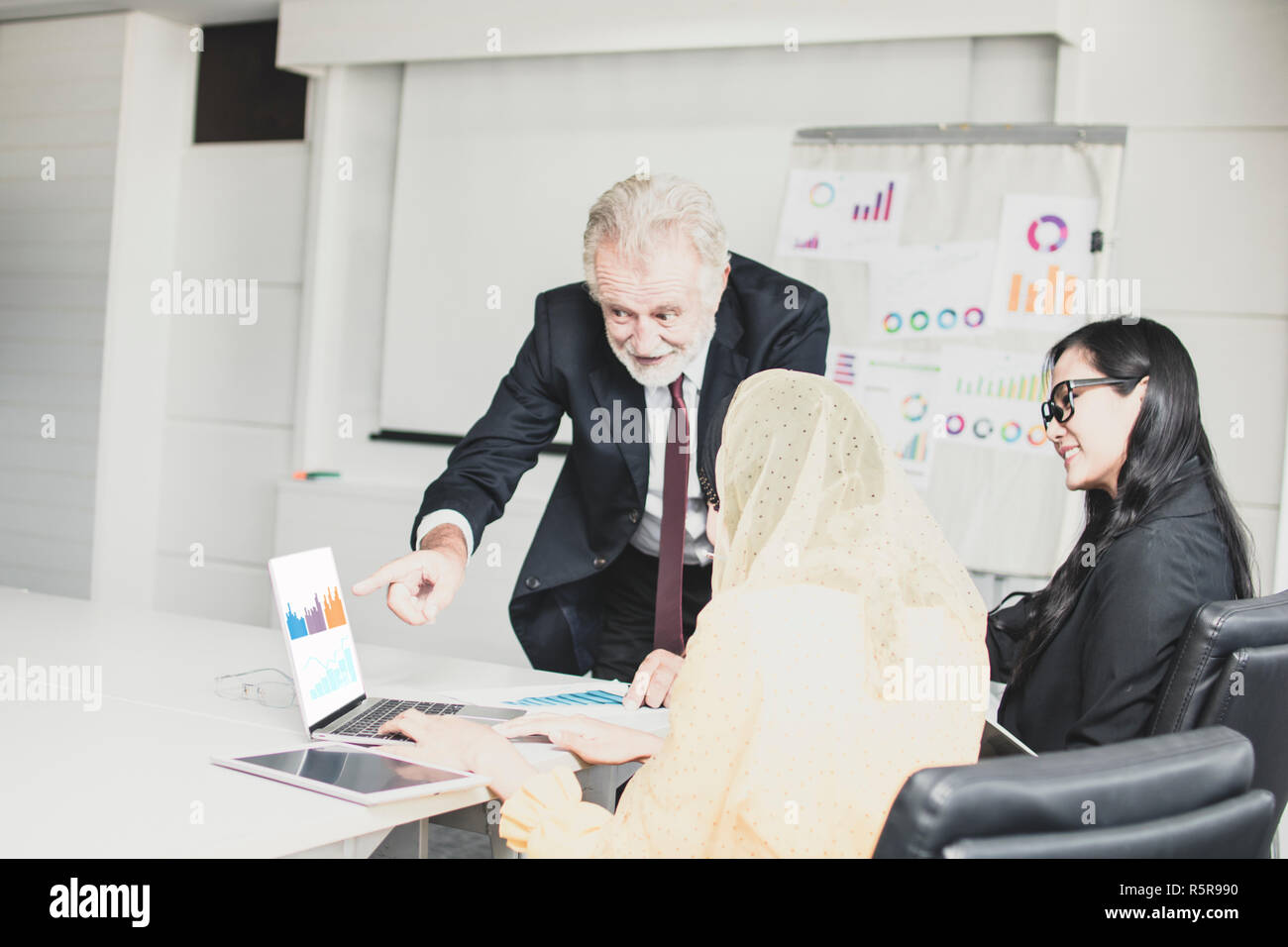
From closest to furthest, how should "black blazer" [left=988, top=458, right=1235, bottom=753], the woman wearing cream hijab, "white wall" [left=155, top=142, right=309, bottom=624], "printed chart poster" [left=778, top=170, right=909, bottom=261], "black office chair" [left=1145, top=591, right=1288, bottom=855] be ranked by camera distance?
the woman wearing cream hijab → "black office chair" [left=1145, top=591, right=1288, bottom=855] → "black blazer" [left=988, top=458, right=1235, bottom=753] → "printed chart poster" [left=778, top=170, right=909, bottom=261] → "white wall" [left=155, top=142, right=309, bottom=624]

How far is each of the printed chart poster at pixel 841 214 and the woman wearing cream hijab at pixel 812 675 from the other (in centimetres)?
220

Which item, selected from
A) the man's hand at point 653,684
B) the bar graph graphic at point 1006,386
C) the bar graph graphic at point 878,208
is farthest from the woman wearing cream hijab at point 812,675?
the bar graph graphic at point 878,208

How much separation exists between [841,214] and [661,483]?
1529mm

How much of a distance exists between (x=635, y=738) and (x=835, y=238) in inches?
84.7

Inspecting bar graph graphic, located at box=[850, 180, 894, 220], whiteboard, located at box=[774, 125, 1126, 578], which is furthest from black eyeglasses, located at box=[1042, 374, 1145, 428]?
bar graph graphic, located at box=[850, 180, 894, 220]

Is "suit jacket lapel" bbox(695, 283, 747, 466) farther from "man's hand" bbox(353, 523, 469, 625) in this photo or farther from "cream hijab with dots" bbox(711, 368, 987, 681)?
"cream hijab with dots" bbox(711, 368, 987, 681)

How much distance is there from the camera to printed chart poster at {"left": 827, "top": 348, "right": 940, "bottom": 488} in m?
3.38

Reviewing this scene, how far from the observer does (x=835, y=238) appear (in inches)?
138

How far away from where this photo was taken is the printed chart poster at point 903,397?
3375mm

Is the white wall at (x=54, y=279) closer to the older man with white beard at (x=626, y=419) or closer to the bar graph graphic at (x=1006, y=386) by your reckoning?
the older man with white beard at (x=626, y=419)

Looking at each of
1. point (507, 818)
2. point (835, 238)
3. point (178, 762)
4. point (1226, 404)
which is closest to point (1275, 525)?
point (1226, 404)

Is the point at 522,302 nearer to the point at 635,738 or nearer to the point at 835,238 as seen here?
the point at 835,238

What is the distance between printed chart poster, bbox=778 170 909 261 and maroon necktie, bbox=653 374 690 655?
150cm
